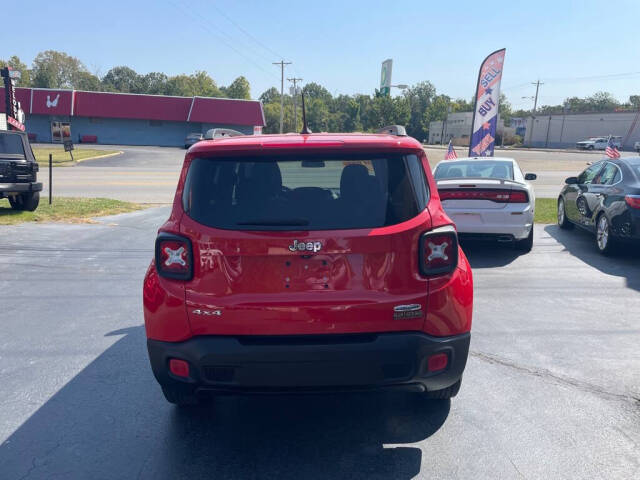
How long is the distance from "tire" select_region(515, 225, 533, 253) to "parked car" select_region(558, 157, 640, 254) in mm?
1052

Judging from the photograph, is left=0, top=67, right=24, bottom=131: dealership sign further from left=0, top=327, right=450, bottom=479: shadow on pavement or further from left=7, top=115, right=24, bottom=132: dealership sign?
left=0, top=327, right=450, bottom=479: shadow on pavement

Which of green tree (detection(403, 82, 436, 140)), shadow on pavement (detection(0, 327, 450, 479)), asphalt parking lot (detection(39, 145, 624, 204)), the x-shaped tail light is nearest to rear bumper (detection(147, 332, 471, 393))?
shadow on pavement (detection(0, 327, 450, 479))

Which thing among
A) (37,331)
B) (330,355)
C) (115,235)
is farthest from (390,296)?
(115,235)

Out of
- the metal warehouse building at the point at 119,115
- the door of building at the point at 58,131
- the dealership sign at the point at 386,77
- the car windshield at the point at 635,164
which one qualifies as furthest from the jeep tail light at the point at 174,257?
the door of building at the point at 58,131

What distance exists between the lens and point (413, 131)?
4990 inches

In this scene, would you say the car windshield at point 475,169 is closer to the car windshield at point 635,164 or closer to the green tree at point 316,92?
the car windshield at point 635,164

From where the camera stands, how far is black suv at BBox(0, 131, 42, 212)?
11.8 m

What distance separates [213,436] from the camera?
11.5 feet

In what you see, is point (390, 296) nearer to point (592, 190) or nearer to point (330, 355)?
point (330, 355)

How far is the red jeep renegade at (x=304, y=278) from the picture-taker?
3.02 m

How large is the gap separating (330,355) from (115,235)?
882 cm

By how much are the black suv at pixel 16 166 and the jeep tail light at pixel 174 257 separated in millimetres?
10355

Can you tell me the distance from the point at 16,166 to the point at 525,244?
10.4 m

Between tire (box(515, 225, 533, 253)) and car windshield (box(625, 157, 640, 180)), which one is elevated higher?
car windshield (box(625, 157, 640, 180))
